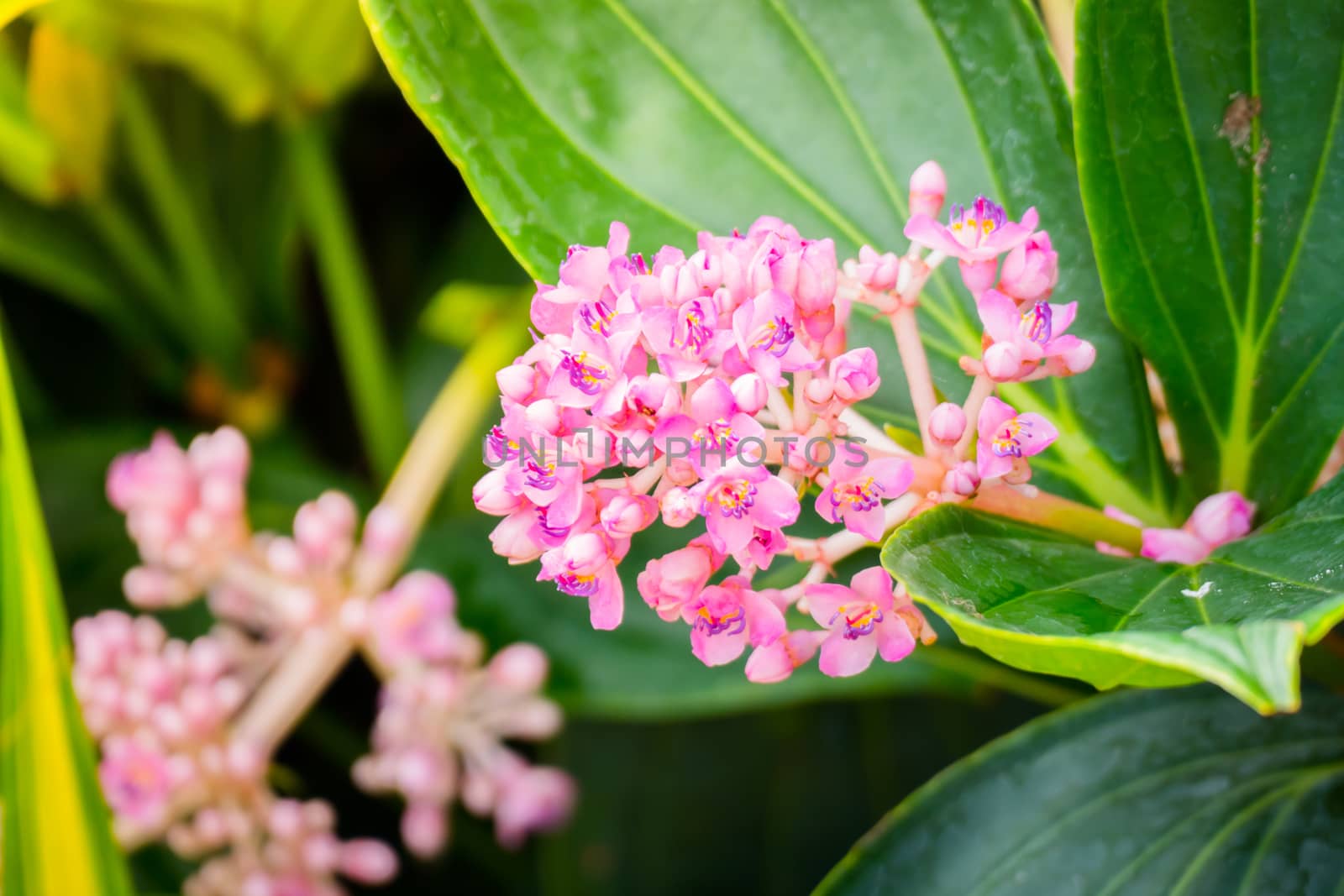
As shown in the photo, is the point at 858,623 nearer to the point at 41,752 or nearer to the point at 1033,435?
the point at 1033,435

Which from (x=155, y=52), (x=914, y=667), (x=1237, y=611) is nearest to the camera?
(x=1237, y=611)

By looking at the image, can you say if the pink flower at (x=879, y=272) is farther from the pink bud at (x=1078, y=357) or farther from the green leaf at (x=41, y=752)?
the green leaf at (x=41, y=752)

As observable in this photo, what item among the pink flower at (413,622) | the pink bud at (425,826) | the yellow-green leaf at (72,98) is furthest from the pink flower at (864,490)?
the yellow-green leaf at (72,98)

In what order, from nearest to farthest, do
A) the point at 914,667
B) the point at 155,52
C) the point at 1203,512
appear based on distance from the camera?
1. the point at 1203,512
2. the point at 914,667
3. the point at 155,52

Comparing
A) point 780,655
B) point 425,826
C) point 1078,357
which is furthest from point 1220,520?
point 425,826

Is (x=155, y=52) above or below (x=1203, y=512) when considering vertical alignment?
above

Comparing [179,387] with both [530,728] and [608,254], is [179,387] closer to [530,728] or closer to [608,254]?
[530,728]

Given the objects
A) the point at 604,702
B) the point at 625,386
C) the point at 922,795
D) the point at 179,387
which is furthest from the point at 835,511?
the point at 179,387
